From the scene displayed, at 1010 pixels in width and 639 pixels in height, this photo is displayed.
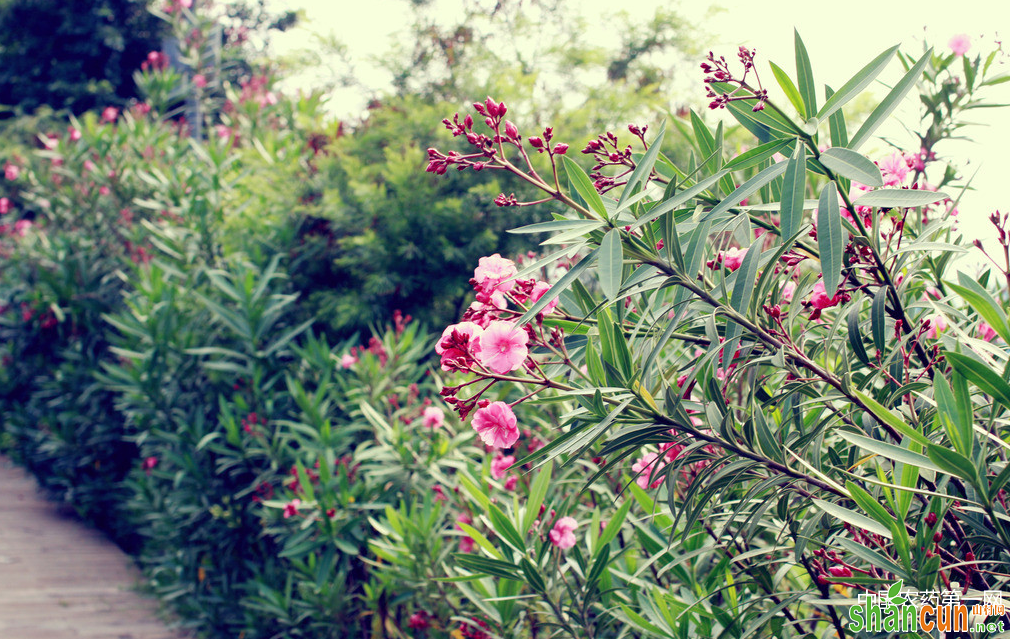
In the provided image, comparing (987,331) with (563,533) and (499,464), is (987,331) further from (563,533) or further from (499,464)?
(499,464)

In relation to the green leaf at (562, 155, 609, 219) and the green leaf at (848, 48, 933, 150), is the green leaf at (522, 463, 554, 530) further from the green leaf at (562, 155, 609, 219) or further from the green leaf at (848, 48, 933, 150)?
the green leaf at (848, 48, 933, 150)

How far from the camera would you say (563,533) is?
1578 mm

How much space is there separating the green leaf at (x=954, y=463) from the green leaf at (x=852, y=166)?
0.34m

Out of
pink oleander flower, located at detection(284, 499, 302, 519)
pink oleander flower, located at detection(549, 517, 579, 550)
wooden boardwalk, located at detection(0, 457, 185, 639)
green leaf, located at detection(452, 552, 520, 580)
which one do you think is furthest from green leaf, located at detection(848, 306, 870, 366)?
wooden boardwalk, located at detection(0, 457, 185, 639)

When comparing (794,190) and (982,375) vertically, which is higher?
(794,190)

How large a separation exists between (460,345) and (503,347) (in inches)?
2.9

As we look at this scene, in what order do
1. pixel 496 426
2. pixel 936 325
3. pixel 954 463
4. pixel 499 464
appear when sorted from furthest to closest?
pixel 499 464
pixel 936 325
pixel 496 426
pixel 954 463

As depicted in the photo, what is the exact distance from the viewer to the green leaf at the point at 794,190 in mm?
835

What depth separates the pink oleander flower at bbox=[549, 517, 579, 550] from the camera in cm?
156

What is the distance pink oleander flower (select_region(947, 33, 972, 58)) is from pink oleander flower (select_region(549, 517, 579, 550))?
5.00 feet

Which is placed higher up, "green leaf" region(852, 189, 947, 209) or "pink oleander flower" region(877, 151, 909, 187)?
"pink oleander flower" region(877, 151, 909, 187)

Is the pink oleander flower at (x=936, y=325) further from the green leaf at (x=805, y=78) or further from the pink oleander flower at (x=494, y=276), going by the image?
the pink oleander flower at (x=494, y=276)

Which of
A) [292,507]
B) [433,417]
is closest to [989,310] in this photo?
[433,417]

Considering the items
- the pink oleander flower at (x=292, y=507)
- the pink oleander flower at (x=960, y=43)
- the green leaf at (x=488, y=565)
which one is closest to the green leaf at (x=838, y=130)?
the pink oleander flower at (x=960, y=43)
